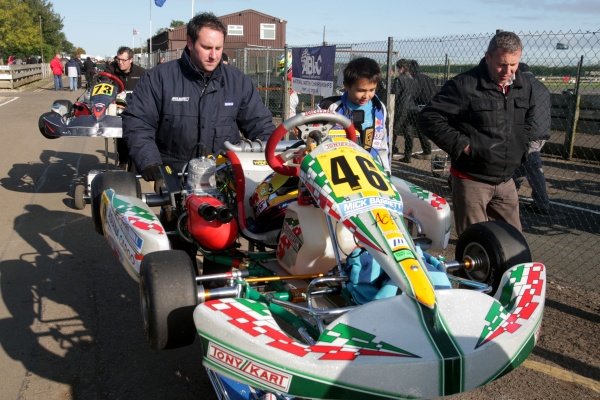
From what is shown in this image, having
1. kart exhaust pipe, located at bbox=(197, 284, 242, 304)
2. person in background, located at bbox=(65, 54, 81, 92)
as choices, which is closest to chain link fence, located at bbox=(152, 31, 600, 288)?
kart exhaust pipe, located at bbox=(197, 284, 242, 304)

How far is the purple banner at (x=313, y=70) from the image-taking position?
30.3ft

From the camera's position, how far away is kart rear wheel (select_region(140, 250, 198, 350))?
269cm

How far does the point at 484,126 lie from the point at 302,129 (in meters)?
1.68

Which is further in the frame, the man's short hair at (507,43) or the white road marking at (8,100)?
the white road marking at (8,100)

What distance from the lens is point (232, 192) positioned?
4102mm

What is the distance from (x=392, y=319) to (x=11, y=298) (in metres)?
3.57

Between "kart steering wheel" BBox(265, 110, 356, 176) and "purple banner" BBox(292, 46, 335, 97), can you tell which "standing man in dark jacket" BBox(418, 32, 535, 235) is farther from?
"purple banner" BBox(292, 46, 335, 97)

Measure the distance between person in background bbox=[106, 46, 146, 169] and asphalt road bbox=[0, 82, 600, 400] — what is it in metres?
2.14

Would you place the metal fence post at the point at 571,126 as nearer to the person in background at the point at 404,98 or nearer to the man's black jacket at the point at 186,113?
the person in background at the point at 404,98

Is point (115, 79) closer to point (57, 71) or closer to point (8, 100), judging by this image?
point (8, 100)

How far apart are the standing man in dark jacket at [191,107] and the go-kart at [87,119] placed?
3.46 m

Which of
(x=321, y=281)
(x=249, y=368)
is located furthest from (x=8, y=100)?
(x=249, y=368)

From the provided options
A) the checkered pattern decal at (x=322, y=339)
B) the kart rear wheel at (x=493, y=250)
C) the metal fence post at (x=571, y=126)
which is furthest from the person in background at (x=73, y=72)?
the checkered pattern decal at (x=322, y=339)

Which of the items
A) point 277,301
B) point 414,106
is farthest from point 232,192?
point 414,106
